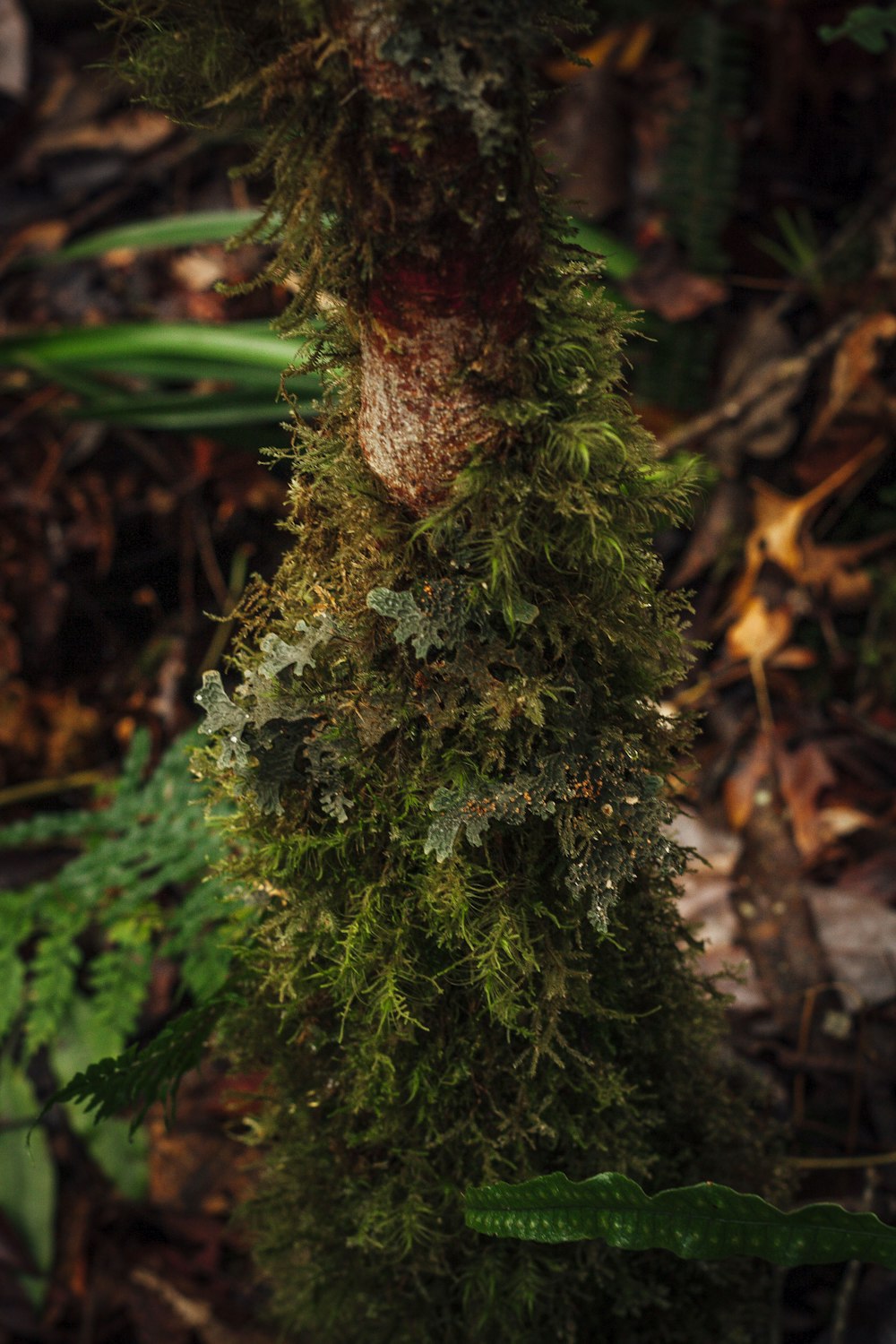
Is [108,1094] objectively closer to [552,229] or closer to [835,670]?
[552,229]

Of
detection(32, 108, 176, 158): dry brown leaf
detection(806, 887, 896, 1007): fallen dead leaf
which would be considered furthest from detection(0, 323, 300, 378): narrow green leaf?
detection(806, 887, 896, 1007): fallen dead leaf

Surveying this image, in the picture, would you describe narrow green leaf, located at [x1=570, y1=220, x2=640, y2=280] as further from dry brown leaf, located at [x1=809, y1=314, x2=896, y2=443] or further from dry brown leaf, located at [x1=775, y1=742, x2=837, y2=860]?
dry brown leaf, located at [x1=775, y1=742, x2=837, y2=860]

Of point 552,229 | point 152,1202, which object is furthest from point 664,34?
point 152,1202

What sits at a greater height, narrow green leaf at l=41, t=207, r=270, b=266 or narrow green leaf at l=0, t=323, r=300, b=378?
narrow green leaf at l=41, t=207, r=270, b=266

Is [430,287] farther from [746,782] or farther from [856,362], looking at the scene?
[856,362]

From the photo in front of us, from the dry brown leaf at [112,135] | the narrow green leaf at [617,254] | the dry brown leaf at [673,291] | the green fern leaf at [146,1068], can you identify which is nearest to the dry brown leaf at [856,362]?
the dry brown leaf at [673,291]

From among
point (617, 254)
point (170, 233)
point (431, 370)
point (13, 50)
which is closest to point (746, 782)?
point (617, 254)

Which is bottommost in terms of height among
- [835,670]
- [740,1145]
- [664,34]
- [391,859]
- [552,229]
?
[740,1145]
